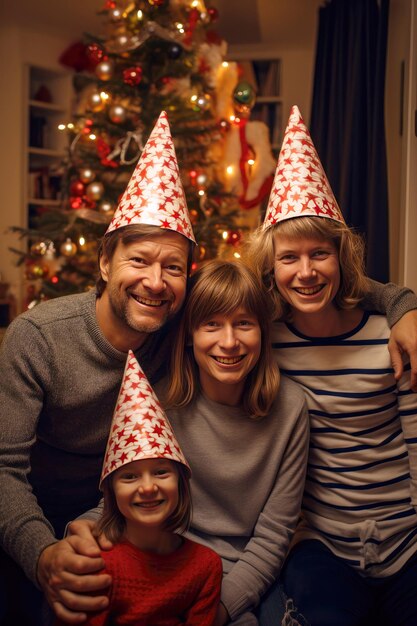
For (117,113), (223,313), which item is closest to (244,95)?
(117,113)

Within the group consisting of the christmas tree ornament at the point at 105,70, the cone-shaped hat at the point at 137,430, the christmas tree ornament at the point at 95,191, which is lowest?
the cone-shaped hat at the point at 137,430

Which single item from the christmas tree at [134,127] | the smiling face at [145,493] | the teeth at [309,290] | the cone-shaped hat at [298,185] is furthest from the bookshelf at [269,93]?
the smiling face at [145,493]

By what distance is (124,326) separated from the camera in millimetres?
1671

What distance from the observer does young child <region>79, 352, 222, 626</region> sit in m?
1.31

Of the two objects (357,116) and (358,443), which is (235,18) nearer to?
(357,116)

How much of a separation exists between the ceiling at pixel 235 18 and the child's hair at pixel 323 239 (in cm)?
365

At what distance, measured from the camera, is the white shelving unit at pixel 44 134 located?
563 centimetres

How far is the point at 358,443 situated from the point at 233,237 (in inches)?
81.5

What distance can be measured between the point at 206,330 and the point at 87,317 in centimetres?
32

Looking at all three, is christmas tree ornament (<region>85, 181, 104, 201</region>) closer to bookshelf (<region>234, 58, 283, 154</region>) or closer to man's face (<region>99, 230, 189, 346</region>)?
man's face (<region>99, 230, 189, 346</region>)

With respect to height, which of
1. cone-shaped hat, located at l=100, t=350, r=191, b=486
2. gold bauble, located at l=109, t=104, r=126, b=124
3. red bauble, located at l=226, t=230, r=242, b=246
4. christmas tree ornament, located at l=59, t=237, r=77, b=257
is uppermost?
gold bauble, located at l=109, t=104, r=126, b=124

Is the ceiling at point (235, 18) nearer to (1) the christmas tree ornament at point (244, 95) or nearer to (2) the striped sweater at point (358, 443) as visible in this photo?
(1) the christmas tree ornament at point (244, 95)

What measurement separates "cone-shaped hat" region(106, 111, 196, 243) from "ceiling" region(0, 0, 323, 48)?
3.50 metres

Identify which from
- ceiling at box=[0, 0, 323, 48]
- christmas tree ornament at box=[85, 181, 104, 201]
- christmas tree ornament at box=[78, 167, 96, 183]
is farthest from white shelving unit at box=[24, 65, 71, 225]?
christmas tree ornament at box=[85, 181, 104, 201]
